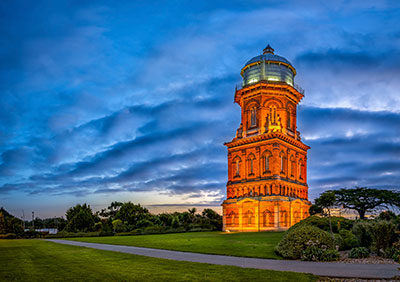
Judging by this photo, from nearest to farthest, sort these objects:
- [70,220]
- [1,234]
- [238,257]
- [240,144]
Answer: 1. [238,257]
2. [1,234]
3. [70,220]
4. [240,144]

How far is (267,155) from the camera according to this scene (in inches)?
2301

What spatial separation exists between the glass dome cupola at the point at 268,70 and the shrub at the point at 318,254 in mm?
51269

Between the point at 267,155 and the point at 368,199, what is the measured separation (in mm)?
18093

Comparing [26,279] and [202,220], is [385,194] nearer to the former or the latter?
[202,220]

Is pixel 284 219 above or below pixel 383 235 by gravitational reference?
below

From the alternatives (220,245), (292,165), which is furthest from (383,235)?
(292,165)

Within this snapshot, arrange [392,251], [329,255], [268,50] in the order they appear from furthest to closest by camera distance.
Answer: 1. [268,50]
2. [392,251]
3. [329,255]

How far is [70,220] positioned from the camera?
189 ft

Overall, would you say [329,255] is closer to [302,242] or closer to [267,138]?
[302,242]

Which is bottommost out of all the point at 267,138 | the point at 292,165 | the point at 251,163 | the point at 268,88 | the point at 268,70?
the point at 292,165

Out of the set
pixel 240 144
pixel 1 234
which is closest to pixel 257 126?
pixel 240 144

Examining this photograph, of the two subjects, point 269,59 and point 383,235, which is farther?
point 269,59

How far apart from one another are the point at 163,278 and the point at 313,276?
4.91 m

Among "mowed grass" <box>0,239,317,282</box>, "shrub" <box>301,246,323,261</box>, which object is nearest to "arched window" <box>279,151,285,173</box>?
"shrub" <box>301,246,323,261</box>
